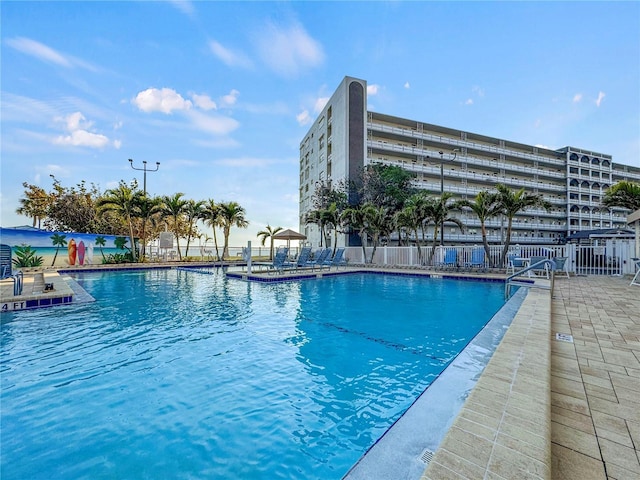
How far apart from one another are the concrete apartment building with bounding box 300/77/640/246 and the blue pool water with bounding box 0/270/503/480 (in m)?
21.7

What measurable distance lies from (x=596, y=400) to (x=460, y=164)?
1492 inches

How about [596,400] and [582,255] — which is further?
[582,255]

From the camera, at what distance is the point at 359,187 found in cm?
2559

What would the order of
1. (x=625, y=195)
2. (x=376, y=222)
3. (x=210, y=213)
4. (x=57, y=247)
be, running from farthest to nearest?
(x=210, y=213), (x=376, y=222), (x=57, y=247), (x=625, y=195)

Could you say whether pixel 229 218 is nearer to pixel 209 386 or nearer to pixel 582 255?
pixel 209 386

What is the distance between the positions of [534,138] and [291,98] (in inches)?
1535

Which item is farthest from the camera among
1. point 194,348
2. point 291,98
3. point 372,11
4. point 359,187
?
point 359,187

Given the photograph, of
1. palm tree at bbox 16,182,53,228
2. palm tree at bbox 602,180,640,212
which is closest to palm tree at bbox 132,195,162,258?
palm tree at bbox 16,182,53,228

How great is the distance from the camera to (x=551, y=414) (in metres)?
1.98

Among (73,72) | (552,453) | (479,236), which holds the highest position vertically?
(73,72)

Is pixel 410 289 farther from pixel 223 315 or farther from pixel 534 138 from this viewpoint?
pixel 534 138

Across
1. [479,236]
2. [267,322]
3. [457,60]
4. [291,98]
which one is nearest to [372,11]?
[457,60]

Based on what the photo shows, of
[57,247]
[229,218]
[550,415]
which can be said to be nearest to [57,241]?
[57,247]

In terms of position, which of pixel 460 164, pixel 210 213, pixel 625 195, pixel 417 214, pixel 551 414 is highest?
pixel 460 164
